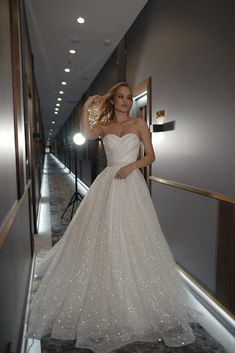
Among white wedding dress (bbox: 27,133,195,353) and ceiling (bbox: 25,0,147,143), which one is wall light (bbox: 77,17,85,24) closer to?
ceiling (bbox: 25,0,147,143)

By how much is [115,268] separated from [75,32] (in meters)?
3.79

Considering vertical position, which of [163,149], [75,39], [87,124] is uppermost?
[75,39]

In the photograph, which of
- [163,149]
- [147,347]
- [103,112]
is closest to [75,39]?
[163,149]

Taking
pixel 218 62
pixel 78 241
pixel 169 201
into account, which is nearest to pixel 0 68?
pixel 78 241

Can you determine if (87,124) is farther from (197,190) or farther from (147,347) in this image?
(147,347)

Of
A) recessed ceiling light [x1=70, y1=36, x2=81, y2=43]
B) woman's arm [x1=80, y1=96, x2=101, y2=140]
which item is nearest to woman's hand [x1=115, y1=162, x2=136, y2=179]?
woman's arm [x1=80, y1=96, x2=101, y2=140]

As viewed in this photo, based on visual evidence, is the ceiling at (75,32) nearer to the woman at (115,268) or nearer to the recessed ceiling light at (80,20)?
the recessed ceiling light at (80,20)

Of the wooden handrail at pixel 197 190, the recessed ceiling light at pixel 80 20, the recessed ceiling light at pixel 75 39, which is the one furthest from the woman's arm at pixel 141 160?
the recessed ceiling light at pixel 75 39

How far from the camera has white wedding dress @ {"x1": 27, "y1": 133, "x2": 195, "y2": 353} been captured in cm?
183

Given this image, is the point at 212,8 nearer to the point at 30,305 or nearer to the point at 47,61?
the point at 30,305

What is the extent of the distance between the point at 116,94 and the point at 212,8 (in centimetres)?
102

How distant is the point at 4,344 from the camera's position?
4.03ft

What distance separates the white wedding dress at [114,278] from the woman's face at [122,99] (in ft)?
0.78

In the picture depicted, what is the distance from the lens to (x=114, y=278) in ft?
6.34
